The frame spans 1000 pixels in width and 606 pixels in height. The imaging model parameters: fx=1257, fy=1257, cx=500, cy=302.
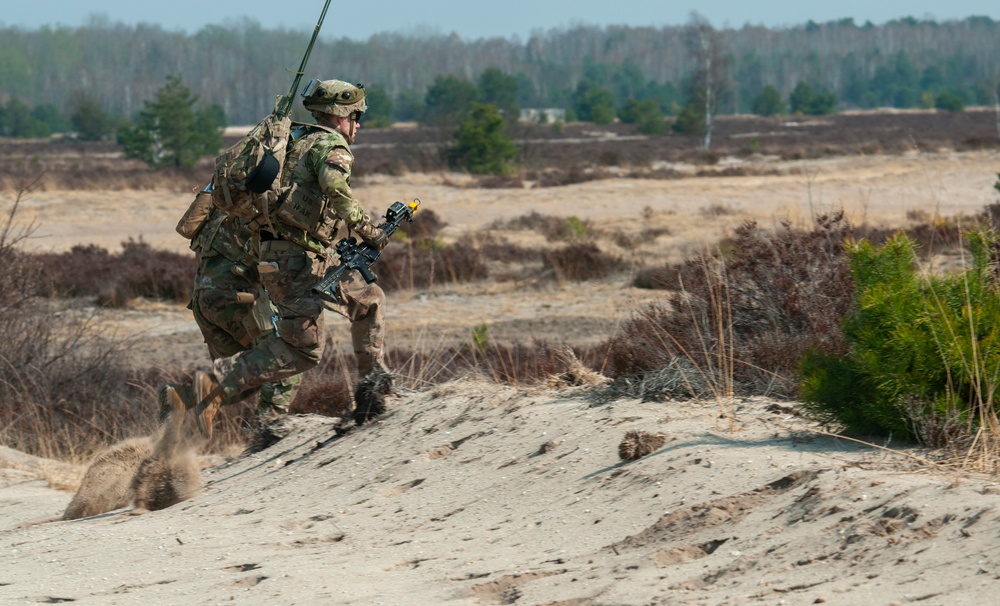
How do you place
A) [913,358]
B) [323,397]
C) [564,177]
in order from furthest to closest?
[564,177] → [323,397] → [913,358]

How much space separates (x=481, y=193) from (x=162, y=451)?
26.2m

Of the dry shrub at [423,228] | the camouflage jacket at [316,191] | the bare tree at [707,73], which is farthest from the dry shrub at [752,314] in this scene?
the bare tree at [707,73]

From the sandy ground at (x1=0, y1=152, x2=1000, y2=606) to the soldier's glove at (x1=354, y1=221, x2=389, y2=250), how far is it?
980mm

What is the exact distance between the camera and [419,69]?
166250 mm

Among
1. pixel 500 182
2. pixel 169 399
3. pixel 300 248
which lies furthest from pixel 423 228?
pixel 169 399

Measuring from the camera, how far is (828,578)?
3.44m

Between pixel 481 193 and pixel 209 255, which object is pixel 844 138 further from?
pixel 209 255

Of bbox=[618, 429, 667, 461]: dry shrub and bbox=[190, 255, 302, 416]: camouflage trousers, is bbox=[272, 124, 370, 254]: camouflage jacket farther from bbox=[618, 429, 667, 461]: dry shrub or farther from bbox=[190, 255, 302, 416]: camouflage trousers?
bbox=[618, 429, 667, 461]: dry shrub

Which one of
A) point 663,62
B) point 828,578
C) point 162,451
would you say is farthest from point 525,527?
point 663,62

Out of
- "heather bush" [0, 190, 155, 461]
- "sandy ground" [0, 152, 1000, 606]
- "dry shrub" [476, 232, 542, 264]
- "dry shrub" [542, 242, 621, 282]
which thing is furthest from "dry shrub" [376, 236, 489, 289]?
"sandy ground" [0, 152, 1000, 606]

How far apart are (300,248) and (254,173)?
442 millimetres

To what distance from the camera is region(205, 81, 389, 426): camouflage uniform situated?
5797 mm

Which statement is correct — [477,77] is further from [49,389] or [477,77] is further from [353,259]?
[353,259]

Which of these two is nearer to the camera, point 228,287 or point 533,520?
point 533,520
